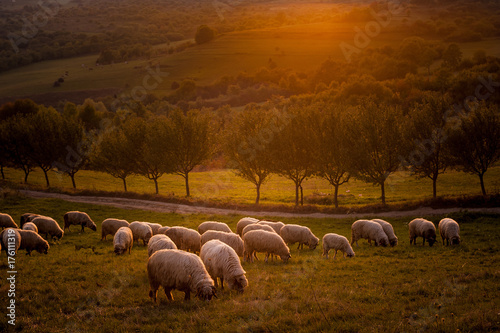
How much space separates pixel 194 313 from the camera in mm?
11922

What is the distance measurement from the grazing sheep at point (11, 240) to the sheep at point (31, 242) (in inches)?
23.1

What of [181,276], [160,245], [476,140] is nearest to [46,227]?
[160,245]

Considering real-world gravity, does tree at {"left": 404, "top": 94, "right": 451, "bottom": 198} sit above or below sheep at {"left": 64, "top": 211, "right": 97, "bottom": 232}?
above

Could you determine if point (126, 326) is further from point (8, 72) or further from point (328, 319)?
point (8, 72)

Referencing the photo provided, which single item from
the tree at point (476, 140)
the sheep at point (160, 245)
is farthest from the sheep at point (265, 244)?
the tree at point (476, 140)

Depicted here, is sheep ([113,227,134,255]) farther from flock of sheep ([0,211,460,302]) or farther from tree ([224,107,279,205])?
tree ([224,107,279,205])

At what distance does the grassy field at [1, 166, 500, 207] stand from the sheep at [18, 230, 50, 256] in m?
27.5

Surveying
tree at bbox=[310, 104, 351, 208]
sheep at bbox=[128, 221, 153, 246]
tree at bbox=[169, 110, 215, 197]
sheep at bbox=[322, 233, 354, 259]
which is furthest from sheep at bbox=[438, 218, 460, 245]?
tree at bbox=[169, 110, 215, 197]

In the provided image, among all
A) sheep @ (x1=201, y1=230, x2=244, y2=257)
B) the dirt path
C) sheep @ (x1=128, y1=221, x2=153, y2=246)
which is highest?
sheep @ (x1=201, y1=230, x2=244, y2=257)

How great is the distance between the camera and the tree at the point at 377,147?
138 ft

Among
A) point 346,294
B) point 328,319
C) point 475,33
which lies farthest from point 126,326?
point 475,33

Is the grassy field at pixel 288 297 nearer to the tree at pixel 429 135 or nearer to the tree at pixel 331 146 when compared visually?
the tree at pixel 429 135

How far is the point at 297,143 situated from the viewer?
47500mm

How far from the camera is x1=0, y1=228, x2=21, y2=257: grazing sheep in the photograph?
20859mm
